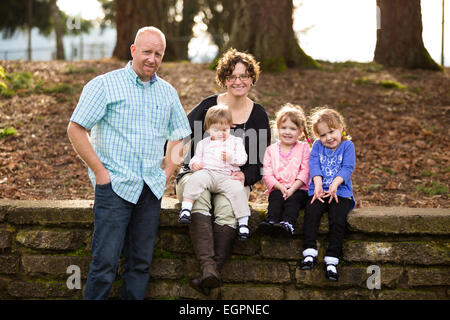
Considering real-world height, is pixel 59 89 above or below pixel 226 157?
above

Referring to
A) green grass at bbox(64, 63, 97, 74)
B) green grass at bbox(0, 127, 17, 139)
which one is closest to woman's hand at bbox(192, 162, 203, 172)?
green grass at bbox(0, 127, 17, 139)

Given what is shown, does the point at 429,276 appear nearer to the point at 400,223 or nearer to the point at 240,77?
the point at 400,223

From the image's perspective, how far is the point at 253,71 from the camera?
4.20 meters

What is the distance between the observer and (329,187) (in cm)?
376

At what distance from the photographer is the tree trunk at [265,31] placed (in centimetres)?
890

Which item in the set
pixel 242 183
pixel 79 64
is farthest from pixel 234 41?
pixel 242 183

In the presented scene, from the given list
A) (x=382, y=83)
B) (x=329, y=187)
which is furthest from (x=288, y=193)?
(x=382, y=83)

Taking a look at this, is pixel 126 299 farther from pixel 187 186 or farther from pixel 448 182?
pixel 448 182

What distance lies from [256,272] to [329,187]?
0.89 meters

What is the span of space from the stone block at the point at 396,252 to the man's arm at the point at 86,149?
1.99 metres

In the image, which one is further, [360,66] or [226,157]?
[360,66]

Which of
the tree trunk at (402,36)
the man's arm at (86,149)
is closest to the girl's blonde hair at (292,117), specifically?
the man's arm at (86,149)

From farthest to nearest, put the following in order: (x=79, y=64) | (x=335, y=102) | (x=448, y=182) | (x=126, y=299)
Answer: (x=79, y=64), (x=335, y=102), (x=448, y=182), (x=126, y=299)

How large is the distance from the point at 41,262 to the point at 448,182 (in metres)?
4.49
